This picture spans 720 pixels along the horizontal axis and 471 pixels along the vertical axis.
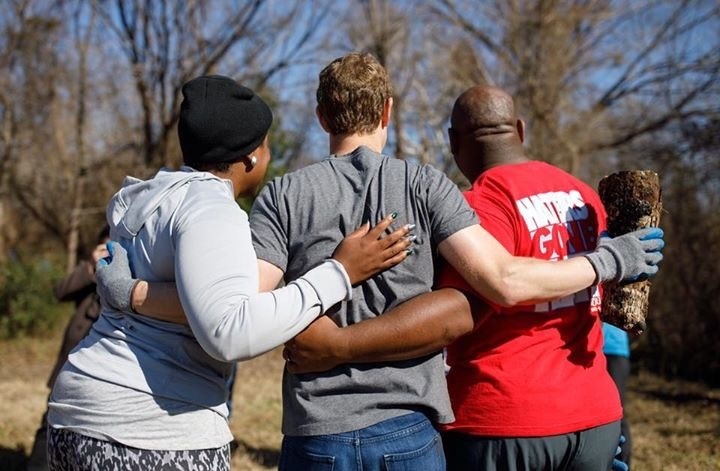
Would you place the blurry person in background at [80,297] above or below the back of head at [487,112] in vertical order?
below

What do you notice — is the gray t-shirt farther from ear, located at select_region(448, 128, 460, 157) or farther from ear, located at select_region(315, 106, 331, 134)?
ear, located at select_region(448, 128, 460, 157)

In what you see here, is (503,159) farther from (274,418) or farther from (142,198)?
(274,418)

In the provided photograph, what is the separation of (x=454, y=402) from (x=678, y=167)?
8.42 metres

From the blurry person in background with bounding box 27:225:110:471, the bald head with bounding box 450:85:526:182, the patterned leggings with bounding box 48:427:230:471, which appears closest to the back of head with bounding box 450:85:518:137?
the bald head with bounding box 450:85:526:182

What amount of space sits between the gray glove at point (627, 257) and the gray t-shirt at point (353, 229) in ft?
1.27

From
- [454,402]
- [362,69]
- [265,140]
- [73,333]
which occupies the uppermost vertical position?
[362,69]

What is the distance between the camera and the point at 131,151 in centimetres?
1678

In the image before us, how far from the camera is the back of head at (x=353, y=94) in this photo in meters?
2.25

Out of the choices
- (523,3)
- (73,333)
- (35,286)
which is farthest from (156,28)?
(73,333)

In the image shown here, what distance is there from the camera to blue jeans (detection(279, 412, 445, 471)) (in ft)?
6.89

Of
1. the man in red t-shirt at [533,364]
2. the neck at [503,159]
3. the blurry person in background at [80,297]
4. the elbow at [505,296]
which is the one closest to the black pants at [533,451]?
the man in red t-shirt at [533,364]

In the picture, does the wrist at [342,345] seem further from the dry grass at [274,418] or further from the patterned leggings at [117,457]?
the dry grass at [274,418]

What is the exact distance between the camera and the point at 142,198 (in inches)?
85.9

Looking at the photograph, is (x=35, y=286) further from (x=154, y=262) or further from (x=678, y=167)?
(x=154, y=262)
